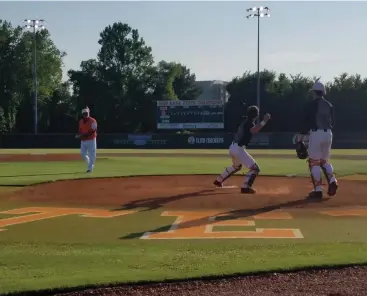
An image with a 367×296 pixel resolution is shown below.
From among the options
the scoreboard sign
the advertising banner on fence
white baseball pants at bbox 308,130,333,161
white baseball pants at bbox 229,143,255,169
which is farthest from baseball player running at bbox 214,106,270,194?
the scoreboard sign

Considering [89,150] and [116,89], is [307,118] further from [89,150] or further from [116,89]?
[116,89]

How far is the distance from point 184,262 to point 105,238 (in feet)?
6.15

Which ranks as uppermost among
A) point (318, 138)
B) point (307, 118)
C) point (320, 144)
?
point (307, 118)

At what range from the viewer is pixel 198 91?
93.6 meters

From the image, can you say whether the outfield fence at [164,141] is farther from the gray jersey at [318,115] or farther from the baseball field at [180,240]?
the gray jersey at [318,115]

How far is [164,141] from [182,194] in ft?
128

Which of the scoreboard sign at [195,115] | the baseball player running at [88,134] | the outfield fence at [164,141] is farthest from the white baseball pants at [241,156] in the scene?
the scoreboard sign at [195,115]

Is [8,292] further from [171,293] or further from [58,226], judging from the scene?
[58,226]

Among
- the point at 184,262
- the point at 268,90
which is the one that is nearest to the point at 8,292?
the point at 184,262

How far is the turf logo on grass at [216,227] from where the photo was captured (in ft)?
24.3

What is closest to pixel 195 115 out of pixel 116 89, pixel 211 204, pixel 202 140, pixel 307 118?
pixel 202 140

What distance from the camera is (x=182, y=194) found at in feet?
38.6

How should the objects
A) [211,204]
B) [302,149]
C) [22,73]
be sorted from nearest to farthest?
[211,204]
[302,149]
[22,73]

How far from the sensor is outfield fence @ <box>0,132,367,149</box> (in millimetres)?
49469
